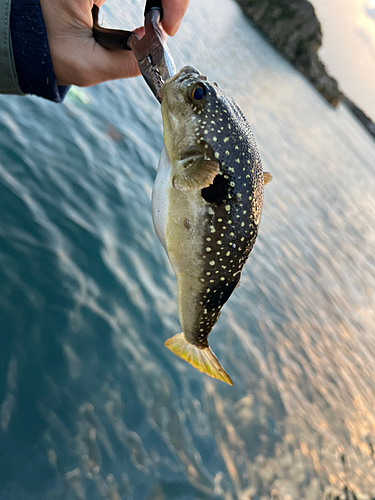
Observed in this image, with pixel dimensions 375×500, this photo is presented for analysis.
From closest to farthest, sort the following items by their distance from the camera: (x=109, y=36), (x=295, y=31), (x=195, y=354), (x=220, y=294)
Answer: (x=220, y=294), (x=109, y=36), (x=195, y=354), (x=295, y=31)

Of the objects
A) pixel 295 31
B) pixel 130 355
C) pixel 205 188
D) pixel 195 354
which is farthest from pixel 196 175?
pixel 295 31

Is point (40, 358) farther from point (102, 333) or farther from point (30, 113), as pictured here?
point (30, 113)

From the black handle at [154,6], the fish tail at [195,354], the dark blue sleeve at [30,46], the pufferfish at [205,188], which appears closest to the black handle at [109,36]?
the black handle at [154,6]

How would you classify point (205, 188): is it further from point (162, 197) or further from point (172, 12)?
point (172, 12)

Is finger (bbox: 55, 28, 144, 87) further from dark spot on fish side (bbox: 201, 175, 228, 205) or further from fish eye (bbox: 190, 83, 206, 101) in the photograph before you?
dark spot on fish side (bbox: 201, 175, 228, 205)

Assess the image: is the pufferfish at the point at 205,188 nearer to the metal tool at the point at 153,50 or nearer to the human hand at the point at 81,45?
the metal tool at the point at 153,50

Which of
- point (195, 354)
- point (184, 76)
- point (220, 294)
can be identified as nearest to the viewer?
point (184, 76)

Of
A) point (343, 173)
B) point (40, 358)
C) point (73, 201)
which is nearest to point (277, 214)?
point (73, 201)
